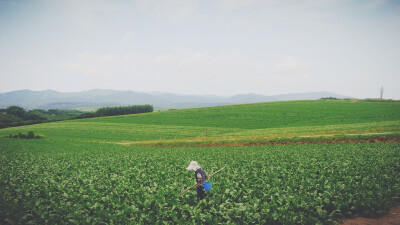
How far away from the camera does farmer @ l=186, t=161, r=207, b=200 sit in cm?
951

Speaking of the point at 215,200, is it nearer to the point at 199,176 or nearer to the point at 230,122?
the point at 199,176

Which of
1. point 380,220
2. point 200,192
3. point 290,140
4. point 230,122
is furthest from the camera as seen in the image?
point 230,122

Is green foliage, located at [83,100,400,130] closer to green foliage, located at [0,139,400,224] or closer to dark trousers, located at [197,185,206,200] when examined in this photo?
green foliage, located at [0,139,400,224]

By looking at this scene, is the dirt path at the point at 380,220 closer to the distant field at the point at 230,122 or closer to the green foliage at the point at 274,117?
the distant field at the point at 230,122

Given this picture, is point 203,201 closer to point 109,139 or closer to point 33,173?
point 33,173

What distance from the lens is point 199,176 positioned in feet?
32.1

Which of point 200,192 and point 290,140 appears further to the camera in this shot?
point 290,140

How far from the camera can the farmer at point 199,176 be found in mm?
9508

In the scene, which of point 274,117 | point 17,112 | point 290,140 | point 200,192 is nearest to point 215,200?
point 200,192

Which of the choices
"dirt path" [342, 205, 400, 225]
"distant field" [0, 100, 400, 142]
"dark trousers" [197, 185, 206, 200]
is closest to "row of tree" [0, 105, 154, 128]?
"distant field" [0, 100, 400, 142]

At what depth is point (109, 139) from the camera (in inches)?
2087

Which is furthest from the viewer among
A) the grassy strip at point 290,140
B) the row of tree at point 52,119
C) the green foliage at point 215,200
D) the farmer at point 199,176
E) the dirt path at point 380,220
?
the row of tree at point 52,119

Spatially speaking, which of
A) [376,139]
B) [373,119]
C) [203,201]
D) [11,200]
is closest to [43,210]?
[11,200]

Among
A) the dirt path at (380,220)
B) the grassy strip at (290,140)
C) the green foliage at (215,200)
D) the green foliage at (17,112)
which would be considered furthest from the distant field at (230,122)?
the green foliage at (17,112)
